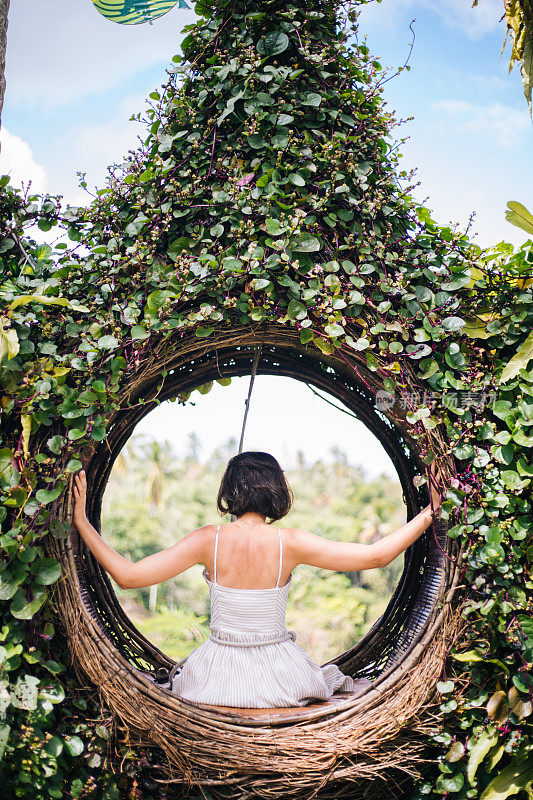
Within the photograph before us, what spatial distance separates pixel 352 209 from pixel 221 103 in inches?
23.8

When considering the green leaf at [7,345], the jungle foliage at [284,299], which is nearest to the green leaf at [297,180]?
the jungle foliage at [284,299]

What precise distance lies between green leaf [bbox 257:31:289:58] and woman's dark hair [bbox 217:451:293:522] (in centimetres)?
159

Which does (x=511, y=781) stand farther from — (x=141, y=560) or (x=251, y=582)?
(x=141, y=560)

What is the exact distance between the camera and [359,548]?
7.84 feet

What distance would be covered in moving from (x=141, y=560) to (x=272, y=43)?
1983 mm

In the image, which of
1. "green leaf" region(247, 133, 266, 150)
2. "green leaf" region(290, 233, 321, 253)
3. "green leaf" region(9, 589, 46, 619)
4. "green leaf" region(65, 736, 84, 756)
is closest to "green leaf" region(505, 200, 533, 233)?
"green leaf" region(290, 233, 321, 253)

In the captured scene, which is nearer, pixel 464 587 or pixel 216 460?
pixel 464 587

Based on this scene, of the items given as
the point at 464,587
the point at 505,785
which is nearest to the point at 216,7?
the point at 464,587

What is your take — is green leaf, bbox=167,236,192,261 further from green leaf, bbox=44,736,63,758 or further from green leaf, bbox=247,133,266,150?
green leaf, bbox=44,736,63,758

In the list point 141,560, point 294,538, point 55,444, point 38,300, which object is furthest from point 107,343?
point 294,538

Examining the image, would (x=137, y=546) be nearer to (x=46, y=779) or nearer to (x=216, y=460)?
(x=216, y=460)

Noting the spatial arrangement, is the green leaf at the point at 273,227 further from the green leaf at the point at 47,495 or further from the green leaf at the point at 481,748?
the green leaf at the point at 481,748

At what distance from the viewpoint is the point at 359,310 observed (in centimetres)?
217

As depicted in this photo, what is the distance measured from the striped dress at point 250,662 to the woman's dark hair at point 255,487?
0.17m
